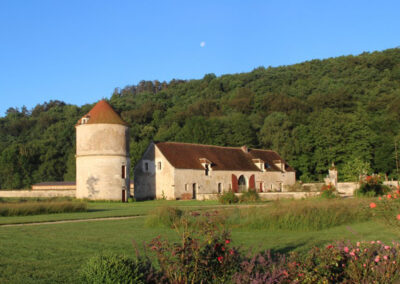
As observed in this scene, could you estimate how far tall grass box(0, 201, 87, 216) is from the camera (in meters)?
23.3

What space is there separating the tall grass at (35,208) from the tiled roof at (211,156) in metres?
19.3

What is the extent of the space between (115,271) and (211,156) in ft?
140

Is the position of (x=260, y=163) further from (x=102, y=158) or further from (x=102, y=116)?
(x=102, y=116)

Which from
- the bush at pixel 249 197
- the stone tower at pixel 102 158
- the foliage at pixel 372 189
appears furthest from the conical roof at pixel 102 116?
the foliage at pixel 372 189

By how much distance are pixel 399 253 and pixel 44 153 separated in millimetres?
81554

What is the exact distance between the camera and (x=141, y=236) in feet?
44.9

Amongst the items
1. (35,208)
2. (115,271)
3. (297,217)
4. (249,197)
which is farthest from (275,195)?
(115,271)

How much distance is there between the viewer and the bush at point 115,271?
6645mm

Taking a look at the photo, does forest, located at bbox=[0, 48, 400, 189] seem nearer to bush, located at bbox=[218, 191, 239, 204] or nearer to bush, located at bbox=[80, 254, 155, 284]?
bush, located at bbox=[218, 191, 239, 204]

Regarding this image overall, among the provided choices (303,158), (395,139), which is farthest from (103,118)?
(395,139)

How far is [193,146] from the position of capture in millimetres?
49625

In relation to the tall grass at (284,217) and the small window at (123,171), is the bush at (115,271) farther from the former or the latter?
the small window at (123,171)

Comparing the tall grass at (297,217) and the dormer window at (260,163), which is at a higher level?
the dormer window at (260,163)

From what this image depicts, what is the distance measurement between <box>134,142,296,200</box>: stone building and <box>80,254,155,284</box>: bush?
35.1m
